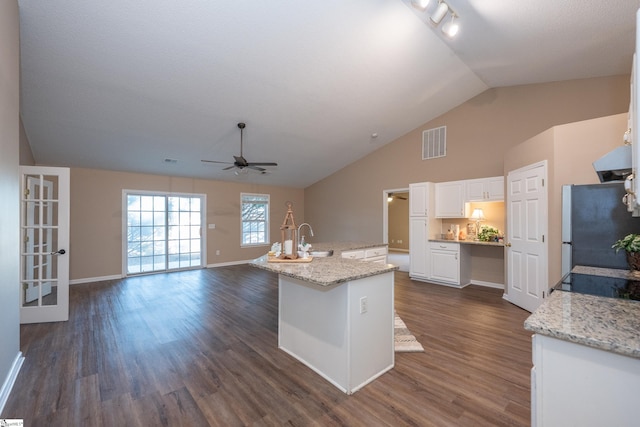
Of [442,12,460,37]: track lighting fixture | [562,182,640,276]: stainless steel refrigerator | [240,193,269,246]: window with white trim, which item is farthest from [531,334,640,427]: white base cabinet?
[240,193,269,246]: window with white trim

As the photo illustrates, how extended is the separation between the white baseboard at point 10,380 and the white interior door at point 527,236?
5.35 meters

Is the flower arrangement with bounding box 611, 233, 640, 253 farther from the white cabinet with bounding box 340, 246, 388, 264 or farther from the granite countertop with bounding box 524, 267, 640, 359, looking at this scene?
the white cabinet with bounding box 340, 246, 388, 264

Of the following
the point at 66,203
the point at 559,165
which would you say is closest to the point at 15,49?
the point at 66,203

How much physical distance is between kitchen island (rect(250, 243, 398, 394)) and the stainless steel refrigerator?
2.01 metres

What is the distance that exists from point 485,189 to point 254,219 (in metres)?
5.92

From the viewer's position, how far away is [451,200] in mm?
5293

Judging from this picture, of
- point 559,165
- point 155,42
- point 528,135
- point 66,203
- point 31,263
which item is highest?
point 155,42

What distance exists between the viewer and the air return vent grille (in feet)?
18.4

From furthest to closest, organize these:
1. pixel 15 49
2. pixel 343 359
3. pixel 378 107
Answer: pixel 378 107 → pixel 15 49 → pixel 343 359

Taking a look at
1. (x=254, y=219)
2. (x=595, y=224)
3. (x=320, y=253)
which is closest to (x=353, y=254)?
(x=320, y=253)

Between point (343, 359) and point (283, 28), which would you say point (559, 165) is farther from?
point (283, 28)

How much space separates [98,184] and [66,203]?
2.56m

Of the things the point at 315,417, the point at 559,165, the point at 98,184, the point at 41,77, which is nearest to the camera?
the point at 315,417

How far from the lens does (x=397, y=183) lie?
251 inches
